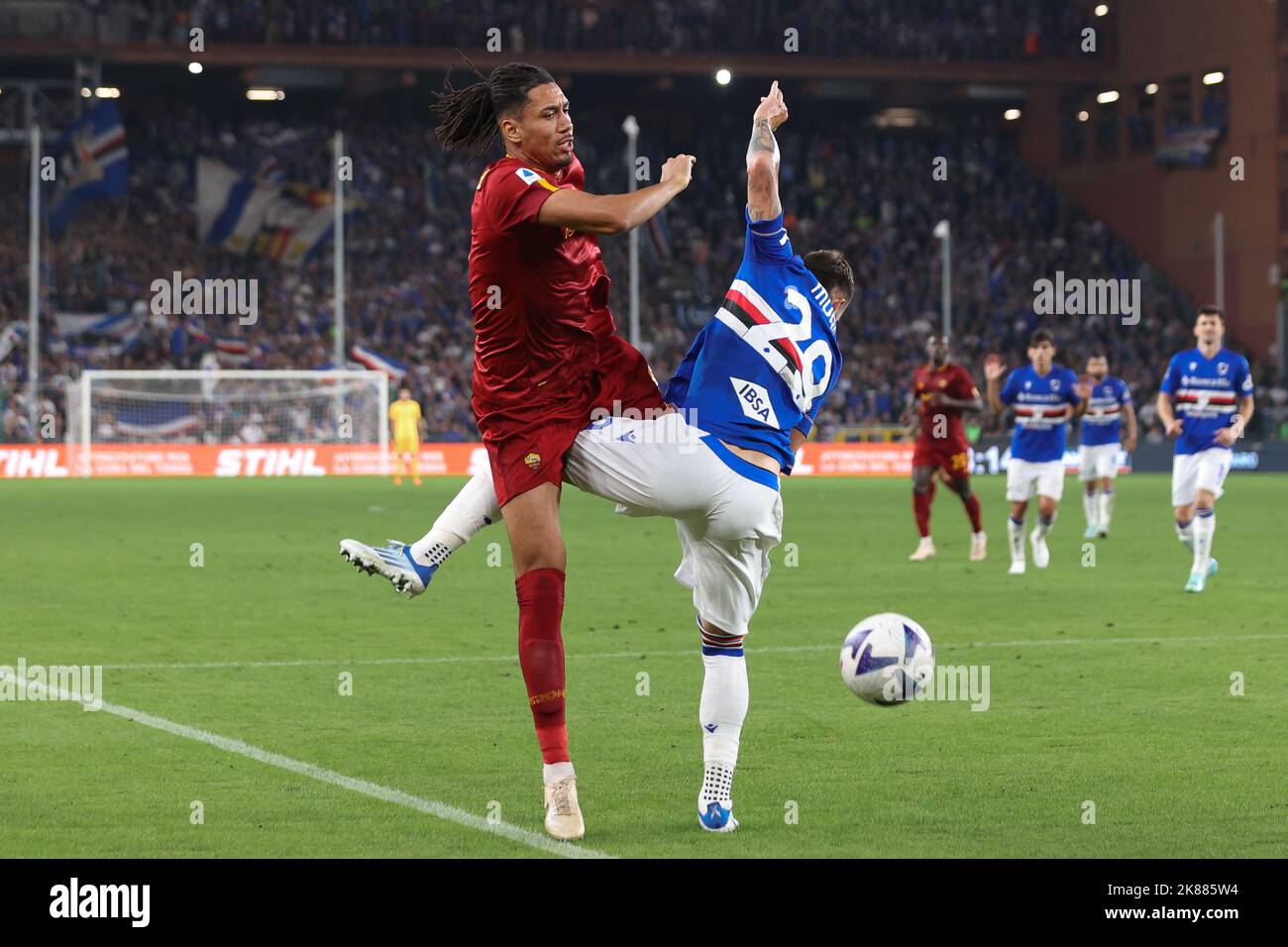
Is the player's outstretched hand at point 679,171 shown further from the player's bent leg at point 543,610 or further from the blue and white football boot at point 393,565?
the blue and white football boot at point 393,565

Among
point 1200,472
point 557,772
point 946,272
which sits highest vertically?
point 946,272

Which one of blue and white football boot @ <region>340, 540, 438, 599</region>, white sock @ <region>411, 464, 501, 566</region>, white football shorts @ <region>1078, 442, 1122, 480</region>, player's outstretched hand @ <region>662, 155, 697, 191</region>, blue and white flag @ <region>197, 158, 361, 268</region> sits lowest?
blue and white football boot @ <region>340, 540, 438, 599</region>

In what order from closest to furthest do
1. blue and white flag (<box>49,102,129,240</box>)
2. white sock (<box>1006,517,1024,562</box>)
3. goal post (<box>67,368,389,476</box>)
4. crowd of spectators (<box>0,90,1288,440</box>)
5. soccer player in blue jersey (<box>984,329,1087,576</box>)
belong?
white sock (<box>1006,517,1024,562</box>), soccer player in blue jersey (<box>984,329,1087,576</box>), goal post (<box>67,368,389,476</box>), crowd of spectators (<box>0,90,1288,440</box>), blue and white flag (<box>49,102,129,240</box>)

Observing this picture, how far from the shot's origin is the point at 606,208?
20.2 feet

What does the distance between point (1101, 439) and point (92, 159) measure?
31.2 metres

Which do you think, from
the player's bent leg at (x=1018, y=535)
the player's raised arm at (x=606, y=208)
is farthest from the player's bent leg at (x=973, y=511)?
the player's raised arm at (x=606, y=208)

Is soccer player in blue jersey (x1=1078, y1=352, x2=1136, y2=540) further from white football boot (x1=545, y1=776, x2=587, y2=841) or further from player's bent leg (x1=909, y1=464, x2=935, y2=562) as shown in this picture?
white football boot (x1=545, y1=776, x2=587, y2=841)

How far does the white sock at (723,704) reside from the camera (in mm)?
6809

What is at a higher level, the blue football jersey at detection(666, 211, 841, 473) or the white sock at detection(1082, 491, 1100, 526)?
the blue football jersey at detection(666, 211, 841, 473)

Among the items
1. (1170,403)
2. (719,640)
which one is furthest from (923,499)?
(719,640)

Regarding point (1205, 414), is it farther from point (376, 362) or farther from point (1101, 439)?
point (376, 362)

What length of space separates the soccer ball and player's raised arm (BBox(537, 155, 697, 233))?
202cm

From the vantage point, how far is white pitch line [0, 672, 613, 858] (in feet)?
20.8

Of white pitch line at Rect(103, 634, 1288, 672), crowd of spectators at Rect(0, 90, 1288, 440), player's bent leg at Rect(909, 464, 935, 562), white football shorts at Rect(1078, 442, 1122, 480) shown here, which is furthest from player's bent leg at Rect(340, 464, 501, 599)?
crowd of spectators at Rect(0, 90, 1288, 440)
